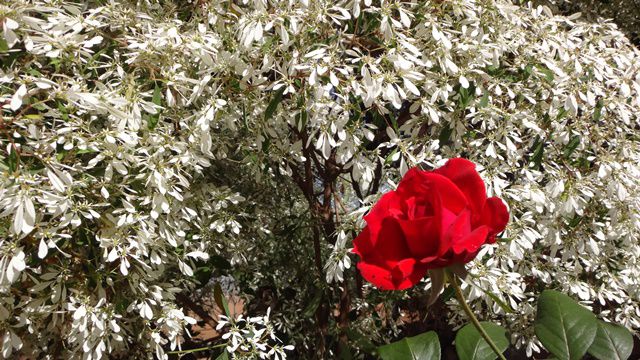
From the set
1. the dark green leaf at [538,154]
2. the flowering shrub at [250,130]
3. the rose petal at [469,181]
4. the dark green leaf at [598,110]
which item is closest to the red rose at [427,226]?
the rose petal at [469,181]

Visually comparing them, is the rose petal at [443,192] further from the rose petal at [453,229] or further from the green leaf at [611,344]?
the green leaf at [611,344]

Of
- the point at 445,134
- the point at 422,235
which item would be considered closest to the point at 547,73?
the point at 445,134

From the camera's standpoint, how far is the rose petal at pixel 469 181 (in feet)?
2.64

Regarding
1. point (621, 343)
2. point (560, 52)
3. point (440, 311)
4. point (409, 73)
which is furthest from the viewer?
point (440, 311)

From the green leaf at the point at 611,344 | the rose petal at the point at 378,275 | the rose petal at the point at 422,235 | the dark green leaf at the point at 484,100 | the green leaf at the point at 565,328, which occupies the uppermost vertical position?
the rose petal at the point at 422,235

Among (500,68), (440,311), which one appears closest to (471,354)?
(500,68)

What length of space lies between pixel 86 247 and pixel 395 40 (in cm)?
106

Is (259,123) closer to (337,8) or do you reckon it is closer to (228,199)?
(228,199)

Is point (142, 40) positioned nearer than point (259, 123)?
Yes

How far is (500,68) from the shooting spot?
2.15m

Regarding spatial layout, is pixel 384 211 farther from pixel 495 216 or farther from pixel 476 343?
pixel 476 343

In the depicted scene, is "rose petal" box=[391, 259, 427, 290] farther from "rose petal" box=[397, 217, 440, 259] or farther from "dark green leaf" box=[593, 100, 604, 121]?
"dark green leaf" box=[593, 100, 604, 121]

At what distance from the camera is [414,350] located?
2.78 ft

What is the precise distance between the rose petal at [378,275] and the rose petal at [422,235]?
40mm
